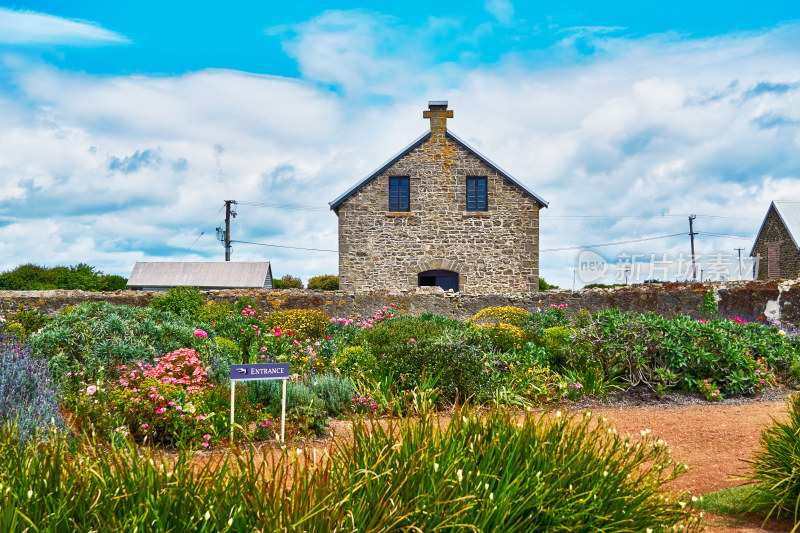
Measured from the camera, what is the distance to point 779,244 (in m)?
30.5

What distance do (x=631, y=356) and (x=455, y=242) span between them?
1221 cm

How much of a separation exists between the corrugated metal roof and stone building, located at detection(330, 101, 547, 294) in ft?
46.3

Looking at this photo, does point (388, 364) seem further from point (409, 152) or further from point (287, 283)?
point (287, 283)

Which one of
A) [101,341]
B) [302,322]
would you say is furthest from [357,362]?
[302,322]

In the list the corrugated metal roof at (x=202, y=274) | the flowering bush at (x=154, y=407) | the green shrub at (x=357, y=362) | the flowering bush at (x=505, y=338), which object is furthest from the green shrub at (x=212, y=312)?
the corrugated metal roof at (x=202, y=274)

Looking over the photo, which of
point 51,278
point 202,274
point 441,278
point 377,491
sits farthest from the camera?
point 202,274

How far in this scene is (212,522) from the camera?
8.03ft

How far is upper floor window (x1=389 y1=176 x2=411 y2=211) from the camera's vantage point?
20266 millimetres

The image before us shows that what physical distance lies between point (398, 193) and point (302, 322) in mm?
9174

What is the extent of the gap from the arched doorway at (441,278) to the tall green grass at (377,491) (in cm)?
1688

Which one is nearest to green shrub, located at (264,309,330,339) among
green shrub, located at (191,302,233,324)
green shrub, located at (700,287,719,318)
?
green shrub, located at (191,302,233,324)

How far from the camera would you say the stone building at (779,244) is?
2900 centimetres

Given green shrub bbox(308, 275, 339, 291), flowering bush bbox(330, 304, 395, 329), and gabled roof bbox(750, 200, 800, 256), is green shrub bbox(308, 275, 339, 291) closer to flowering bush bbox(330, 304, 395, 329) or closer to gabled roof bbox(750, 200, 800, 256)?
flowering bush bbox(330, 304, 395, 329)

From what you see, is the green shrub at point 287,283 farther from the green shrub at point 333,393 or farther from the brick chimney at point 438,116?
the green shrub at point 333,393
